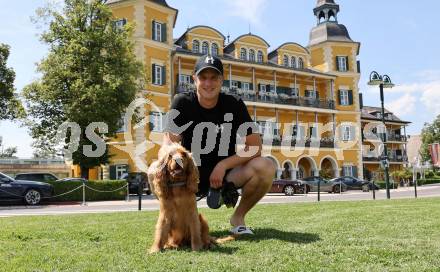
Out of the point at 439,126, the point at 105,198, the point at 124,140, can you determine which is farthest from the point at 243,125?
the point at 439,126

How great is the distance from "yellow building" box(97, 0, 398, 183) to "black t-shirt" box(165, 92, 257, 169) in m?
28.0

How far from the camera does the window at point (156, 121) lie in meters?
33.8

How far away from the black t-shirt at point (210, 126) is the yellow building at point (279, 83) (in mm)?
27976

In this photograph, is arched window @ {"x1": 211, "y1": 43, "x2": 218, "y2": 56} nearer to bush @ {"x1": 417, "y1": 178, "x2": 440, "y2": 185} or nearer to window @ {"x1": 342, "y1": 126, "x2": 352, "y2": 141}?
window @ {"x1": 342, "y1": 126, "x2": 352, "y2": 141}

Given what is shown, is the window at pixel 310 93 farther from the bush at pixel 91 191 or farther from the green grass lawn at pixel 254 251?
the green grass lawn at pixel 254 251

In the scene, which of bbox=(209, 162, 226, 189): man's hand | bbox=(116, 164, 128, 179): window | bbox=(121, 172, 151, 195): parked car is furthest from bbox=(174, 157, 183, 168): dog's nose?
bbox=(116, 164, 128, 179): window

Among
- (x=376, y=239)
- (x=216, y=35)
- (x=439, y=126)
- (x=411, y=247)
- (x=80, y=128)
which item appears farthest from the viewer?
(x=439, y=126)

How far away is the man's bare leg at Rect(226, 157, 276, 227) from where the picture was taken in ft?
16.8

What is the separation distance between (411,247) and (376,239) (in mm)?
547

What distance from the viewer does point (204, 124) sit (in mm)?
5113

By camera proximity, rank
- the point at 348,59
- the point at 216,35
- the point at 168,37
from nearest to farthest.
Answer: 1. the point at 168,37
2. the point at 216,35
3. the point at 348,59

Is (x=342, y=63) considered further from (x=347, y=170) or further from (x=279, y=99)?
(x=347, y=170)

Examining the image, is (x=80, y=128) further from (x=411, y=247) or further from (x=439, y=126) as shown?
(x=439, y=126)

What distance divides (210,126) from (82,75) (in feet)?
80.7
